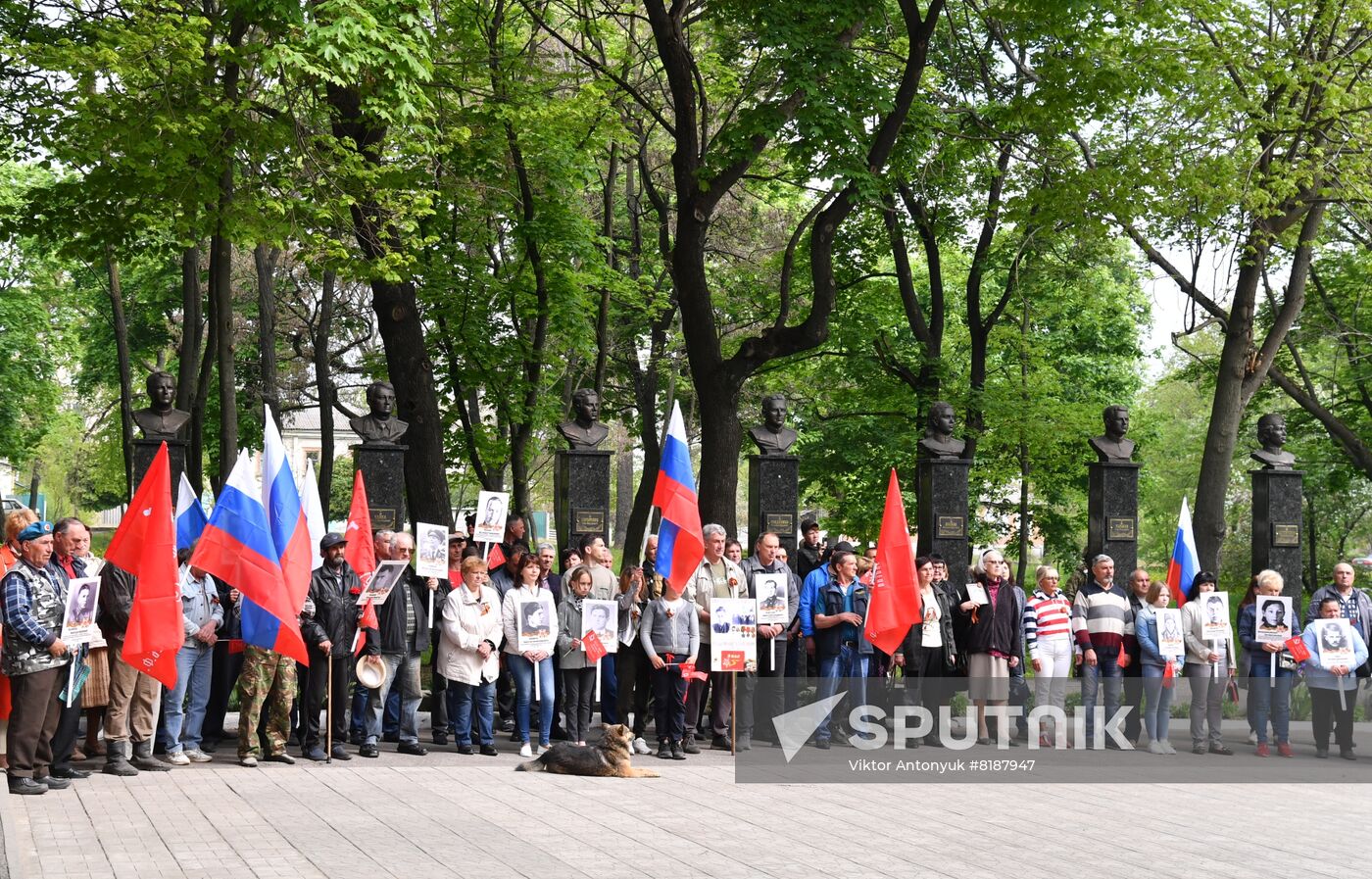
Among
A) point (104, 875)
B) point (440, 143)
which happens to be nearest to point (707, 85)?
point (440, 143)

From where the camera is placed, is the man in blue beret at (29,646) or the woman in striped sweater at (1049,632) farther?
the woman in striped sweater at (1049,632)

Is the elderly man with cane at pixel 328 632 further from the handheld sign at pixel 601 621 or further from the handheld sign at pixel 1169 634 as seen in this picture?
the handheld sign at pixel 1169 634

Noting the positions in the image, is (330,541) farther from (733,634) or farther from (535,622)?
(733,634)

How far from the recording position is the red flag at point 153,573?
39.5 ft

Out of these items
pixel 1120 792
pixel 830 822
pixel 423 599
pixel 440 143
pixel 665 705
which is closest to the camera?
pixel 830 822

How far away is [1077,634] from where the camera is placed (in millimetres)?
16047

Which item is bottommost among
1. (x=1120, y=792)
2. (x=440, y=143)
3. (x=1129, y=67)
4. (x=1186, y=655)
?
(x=1120, y=792)

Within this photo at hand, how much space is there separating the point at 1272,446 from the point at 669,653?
10578mm

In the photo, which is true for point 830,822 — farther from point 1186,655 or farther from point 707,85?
point 707,85

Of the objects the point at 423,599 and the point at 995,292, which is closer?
the point at 423,599

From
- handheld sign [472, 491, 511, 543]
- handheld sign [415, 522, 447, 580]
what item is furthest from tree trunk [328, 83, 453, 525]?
handheld sign [415, 522, 447, 580]

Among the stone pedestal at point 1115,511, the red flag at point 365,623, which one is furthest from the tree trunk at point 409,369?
the stone pedestal at point 1115,511

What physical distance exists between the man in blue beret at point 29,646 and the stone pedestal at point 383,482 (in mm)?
5660

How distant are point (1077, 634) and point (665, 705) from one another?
15.6 feet
